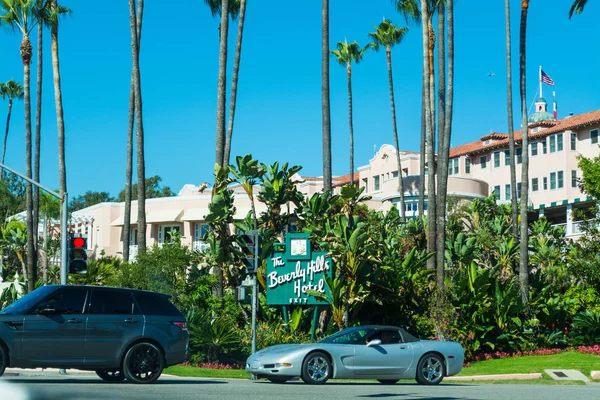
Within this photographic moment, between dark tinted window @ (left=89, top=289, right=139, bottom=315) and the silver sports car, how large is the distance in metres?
3.38

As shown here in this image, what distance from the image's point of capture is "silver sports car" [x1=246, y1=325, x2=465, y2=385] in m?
17.0

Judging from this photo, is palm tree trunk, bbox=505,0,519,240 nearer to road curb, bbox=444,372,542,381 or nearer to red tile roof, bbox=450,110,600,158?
road curb, bbox=444,372,542,381

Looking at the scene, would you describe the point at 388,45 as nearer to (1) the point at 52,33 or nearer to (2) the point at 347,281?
(1) the point at 52,33

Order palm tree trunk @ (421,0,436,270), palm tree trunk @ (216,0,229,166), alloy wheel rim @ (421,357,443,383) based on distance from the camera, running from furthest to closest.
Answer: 1. palm tree trunk @ (421,0,436,270)
2. palm tree trunk @ (216,0,229,166)
3. alloy wheel rim @ (421,357,443,383)

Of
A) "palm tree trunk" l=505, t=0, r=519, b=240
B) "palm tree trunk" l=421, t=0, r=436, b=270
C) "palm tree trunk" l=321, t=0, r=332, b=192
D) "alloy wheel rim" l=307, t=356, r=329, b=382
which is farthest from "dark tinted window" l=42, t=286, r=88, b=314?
"palm tree trunk" l=505, t=0, r=519, b=240

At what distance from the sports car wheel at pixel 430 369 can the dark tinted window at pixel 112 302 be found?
245 inches

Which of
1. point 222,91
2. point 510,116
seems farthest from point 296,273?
point 510,116

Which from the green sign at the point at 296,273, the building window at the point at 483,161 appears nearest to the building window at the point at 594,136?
the building window at the point at 483,161

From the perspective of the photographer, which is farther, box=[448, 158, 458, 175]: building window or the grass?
box=[448, 158, 458, 175]: building window

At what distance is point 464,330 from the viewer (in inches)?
1112

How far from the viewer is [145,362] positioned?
15.0 meters

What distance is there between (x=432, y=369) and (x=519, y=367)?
746 cm

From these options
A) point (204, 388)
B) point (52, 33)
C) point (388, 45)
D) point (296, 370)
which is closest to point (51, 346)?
point (204, 388)

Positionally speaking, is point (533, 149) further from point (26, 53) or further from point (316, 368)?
point (316, 368)
